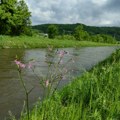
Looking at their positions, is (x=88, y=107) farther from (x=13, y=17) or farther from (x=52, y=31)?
(x=52, y=31)

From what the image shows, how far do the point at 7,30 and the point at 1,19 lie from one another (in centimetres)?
262

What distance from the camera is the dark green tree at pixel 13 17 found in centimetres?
5150

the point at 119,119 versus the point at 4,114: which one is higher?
the point at 119,119

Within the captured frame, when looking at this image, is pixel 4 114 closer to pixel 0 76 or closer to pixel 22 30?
pixel 0 76

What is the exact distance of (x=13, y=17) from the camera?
52.2m

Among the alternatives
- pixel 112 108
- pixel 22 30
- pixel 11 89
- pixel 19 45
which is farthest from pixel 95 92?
pixel 22 30

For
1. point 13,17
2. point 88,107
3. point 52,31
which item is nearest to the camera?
point 88,107

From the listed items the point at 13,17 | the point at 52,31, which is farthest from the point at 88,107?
the point at 52,31

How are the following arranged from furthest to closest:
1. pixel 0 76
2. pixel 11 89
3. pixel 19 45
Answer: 1. pixel 19 45
2. pixel 0 76
3. pixel 11 89

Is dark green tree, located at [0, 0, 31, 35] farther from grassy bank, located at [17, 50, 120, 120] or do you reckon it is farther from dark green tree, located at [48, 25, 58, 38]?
grassy bank, located at [17, 50, 120, 120]

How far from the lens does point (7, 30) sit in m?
53.2

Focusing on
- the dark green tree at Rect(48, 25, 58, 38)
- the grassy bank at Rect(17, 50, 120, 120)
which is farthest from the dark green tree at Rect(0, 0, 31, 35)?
the grassy bank at Rect(17, 50, 120, 120)

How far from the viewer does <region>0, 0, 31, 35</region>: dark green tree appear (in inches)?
2028

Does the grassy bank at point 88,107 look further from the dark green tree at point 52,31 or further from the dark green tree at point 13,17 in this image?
the dark green tree at point 52,31
